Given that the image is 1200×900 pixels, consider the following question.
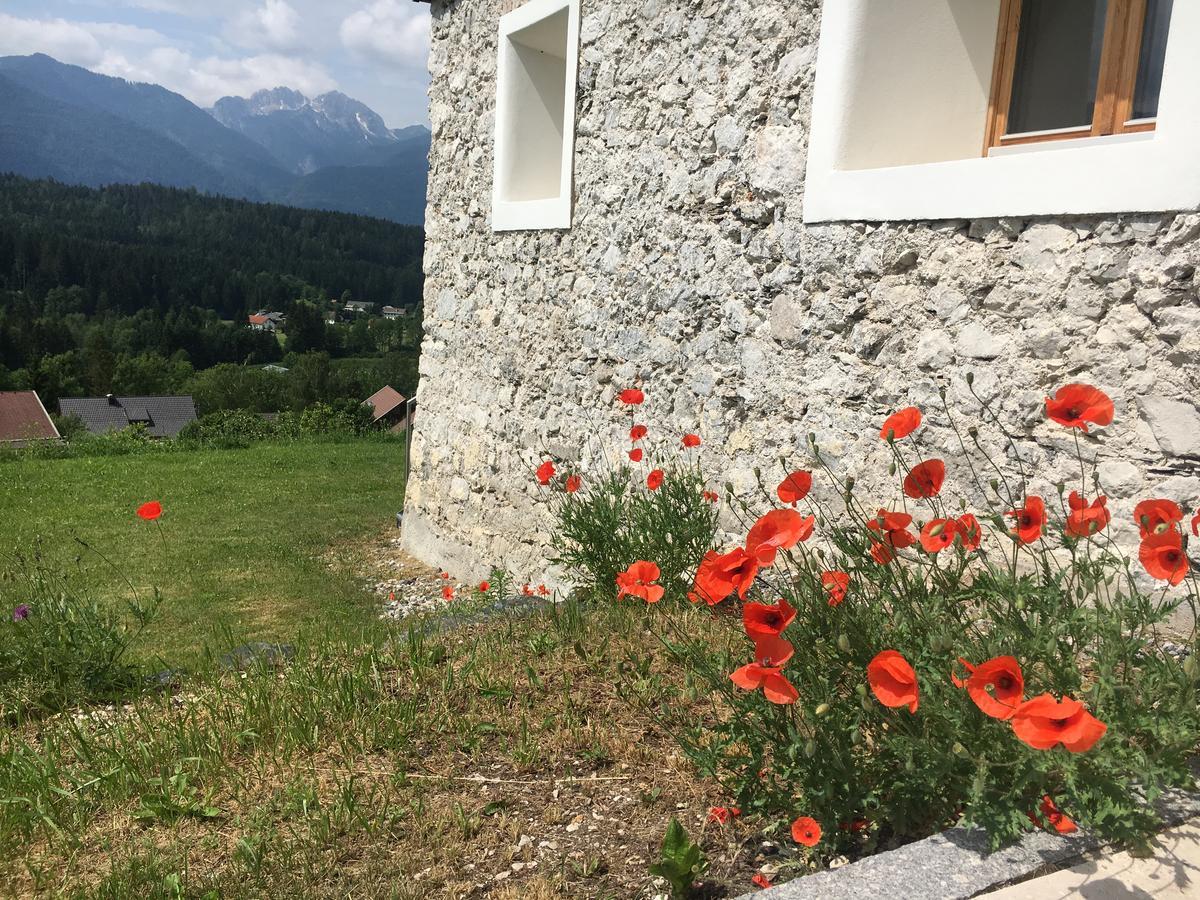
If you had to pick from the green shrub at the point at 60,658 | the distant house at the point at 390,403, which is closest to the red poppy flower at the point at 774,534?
the green shrub at the point at 60,658

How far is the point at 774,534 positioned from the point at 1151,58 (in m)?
2.44

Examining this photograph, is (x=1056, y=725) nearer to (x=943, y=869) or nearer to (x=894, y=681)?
(x=894, y=681)

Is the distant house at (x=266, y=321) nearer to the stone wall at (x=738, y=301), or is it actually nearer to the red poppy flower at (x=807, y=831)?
the stone wall at (x=738, y=301)

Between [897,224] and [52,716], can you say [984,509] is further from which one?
[52,716]

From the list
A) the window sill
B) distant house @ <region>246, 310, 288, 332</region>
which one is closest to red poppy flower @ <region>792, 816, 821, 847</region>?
the window sill

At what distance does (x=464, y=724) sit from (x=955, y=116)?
9.61 feet

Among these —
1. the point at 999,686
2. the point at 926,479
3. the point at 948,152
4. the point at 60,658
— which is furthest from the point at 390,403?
the point at 999,686

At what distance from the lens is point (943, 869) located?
1.58 meters

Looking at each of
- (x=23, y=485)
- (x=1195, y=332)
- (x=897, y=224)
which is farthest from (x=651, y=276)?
(x=23, y=485)

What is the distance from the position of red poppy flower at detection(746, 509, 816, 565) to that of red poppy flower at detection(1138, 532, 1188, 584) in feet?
2.06

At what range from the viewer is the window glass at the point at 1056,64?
3.07 m

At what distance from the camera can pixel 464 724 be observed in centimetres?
261

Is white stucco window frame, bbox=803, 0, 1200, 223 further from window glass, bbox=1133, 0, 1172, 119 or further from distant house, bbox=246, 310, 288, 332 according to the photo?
distant house, bbox=246, 310, 288, 332

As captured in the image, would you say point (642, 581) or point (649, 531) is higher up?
point (642, 581)
